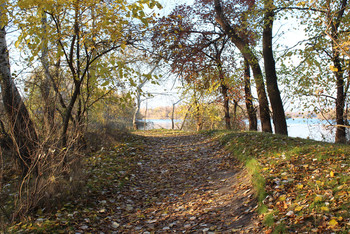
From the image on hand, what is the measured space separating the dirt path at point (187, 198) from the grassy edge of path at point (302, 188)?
297 mm

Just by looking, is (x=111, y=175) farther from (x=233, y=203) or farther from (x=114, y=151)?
(x=233, y=203)

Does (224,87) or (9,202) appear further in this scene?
(224,87)

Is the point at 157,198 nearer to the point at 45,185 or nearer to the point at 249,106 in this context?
the point at 45,185

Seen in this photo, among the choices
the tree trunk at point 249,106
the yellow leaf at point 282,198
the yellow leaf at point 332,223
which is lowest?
the yellow leaf at point 332,223

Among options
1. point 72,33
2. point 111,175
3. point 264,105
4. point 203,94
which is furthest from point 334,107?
point 72,33

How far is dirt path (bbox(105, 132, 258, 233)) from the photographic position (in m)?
4.00

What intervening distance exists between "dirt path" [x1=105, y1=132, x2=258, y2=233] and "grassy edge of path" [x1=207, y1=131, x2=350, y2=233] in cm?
30

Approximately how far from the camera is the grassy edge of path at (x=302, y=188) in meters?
3.17

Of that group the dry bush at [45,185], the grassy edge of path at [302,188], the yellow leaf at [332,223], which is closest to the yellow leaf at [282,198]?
the grassy edge of path at [302,188]

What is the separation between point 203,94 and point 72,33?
12.3 m

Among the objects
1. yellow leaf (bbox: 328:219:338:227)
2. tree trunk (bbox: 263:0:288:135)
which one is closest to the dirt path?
yellow leaf (bbox: 328:219:338:227)

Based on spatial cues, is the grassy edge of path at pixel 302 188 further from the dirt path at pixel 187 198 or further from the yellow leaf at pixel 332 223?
the dirt path at pixel 187 198

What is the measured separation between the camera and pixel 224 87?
47.0ft

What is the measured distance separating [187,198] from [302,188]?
2142mm
